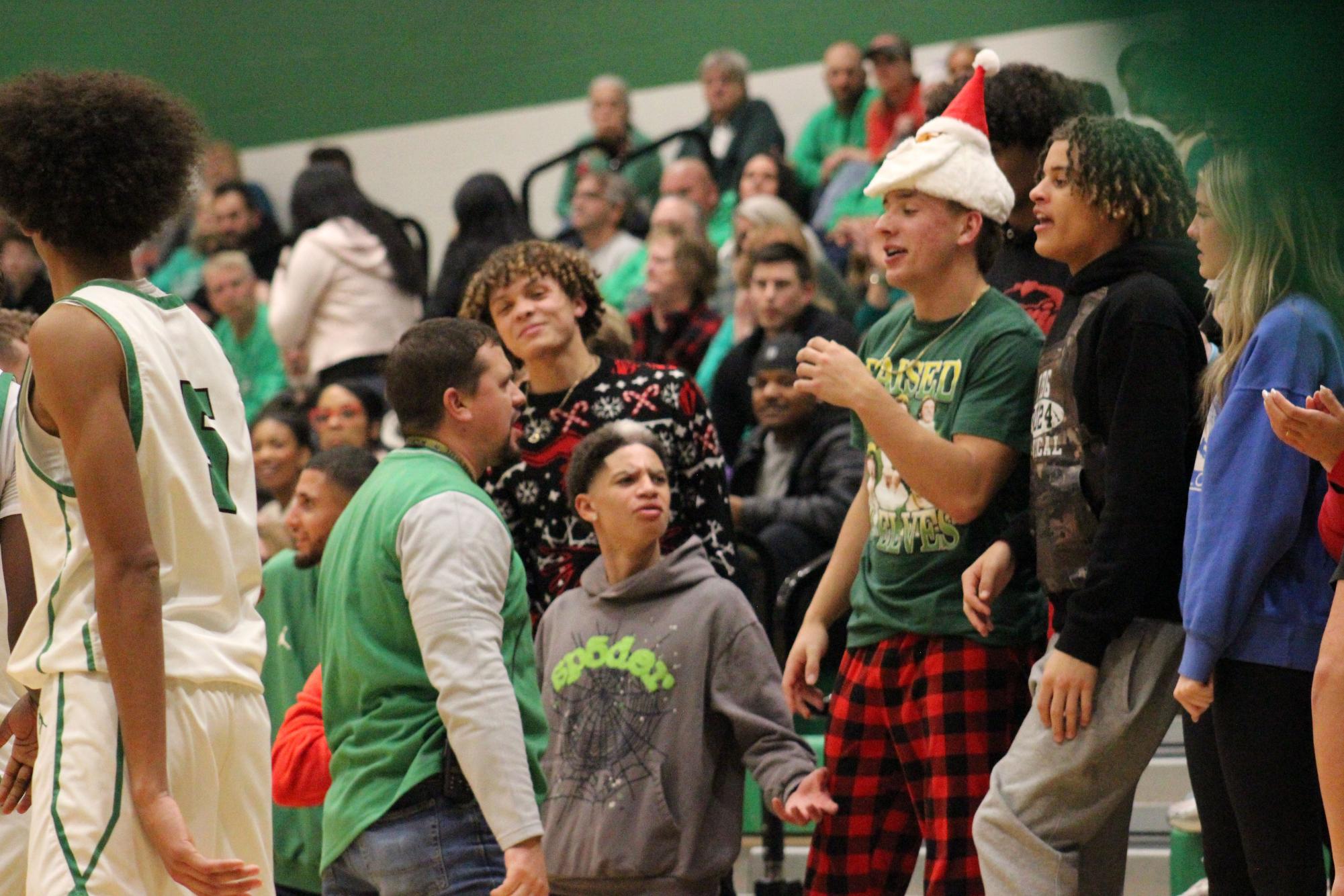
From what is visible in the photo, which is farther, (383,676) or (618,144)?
(618,144)

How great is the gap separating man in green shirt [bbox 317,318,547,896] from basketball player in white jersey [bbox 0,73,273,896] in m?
0.47

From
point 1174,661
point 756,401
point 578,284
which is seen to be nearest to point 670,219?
point 756,401

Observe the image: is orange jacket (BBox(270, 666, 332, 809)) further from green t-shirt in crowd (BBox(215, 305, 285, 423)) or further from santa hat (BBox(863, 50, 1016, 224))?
green t-shirt in crowd (BBox(215, 305, 285, 423))

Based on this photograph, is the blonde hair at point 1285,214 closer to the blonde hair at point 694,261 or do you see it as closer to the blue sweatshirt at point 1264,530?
the blue sweatshirt at point 1264,530

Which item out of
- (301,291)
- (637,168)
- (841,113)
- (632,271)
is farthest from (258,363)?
(841,113)

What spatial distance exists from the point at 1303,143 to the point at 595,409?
324cm

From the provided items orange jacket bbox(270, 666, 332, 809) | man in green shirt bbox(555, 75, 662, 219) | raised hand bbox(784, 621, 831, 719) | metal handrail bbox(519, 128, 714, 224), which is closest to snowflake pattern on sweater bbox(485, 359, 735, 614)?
raised hand bbox(784, 621, 831, 719)

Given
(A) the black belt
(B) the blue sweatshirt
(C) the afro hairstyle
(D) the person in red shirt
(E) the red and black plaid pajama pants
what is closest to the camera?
(C) the afro hairstyle

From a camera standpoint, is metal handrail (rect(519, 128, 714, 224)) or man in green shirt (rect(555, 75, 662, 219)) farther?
man in green shirt (rect(555, 75, 662, 219))

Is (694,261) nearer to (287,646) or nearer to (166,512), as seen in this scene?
(287,646)

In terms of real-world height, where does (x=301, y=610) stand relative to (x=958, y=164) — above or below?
below

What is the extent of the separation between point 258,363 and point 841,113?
3.33 meters

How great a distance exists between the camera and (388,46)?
11.3 meters

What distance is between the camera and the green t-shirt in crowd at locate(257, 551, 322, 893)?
4.22 metres
